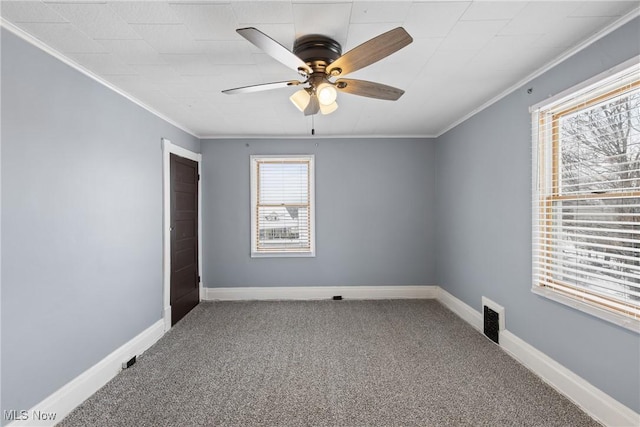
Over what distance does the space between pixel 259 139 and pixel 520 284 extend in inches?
146

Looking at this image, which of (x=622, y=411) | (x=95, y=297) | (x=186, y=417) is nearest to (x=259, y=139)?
(x=95, y=297)

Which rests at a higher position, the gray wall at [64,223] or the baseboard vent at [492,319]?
the gray wall at [64,223]

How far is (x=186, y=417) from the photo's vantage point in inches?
79.6

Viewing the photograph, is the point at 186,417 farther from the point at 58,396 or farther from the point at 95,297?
the point at 95,297

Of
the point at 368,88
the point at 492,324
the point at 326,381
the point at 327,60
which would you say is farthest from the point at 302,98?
the point at 492,324

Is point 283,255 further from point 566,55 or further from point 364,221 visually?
point 566,55

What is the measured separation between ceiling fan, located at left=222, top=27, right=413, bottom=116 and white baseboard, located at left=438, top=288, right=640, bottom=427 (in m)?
2.35

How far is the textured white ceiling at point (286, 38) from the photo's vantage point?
162 cm

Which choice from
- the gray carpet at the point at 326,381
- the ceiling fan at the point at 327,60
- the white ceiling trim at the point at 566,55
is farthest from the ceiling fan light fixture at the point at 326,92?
the gray carpet at the point at 326,381

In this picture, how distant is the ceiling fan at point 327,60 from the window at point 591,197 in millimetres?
1309

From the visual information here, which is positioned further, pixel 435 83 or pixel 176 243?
pixel 176 243

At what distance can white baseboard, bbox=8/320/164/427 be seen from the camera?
1876mm

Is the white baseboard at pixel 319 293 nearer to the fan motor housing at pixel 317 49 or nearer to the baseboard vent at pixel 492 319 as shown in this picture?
the baseboard vent at pixel 492 319

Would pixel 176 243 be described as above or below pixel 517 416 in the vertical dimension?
above
